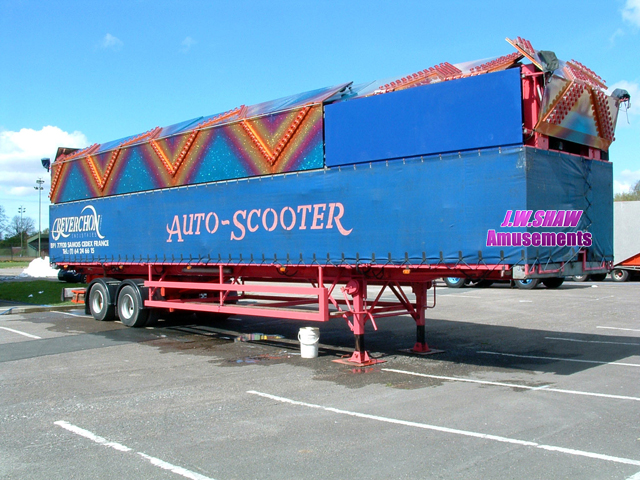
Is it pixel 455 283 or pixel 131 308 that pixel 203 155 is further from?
pixel 455 283

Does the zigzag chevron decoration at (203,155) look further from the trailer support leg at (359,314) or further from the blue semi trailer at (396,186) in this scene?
the trailer support leg at (359,314)

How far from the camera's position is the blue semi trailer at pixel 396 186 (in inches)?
315

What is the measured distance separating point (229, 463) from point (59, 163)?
46.7ft

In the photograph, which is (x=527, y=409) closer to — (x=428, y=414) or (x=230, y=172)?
(x=428, y=414)

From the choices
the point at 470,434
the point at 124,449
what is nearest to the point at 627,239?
the point at 470,434

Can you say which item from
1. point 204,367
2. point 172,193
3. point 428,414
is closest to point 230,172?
point 172,193

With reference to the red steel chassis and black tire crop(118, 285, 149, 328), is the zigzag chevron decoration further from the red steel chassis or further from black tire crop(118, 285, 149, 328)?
black tire crop(118, 285, 149, 328)

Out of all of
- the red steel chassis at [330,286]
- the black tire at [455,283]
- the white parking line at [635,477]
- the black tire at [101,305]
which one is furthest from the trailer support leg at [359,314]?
the black tire at [455,283]

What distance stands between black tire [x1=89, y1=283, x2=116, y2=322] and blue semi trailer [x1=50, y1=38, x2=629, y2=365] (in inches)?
119

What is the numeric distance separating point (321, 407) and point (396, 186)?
356 centimetres

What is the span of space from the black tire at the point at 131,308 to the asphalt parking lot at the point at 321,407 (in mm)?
928

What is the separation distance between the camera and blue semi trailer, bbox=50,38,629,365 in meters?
7.99

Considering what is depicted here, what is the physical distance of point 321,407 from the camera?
7.27m

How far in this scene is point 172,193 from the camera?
13172 millimetres
